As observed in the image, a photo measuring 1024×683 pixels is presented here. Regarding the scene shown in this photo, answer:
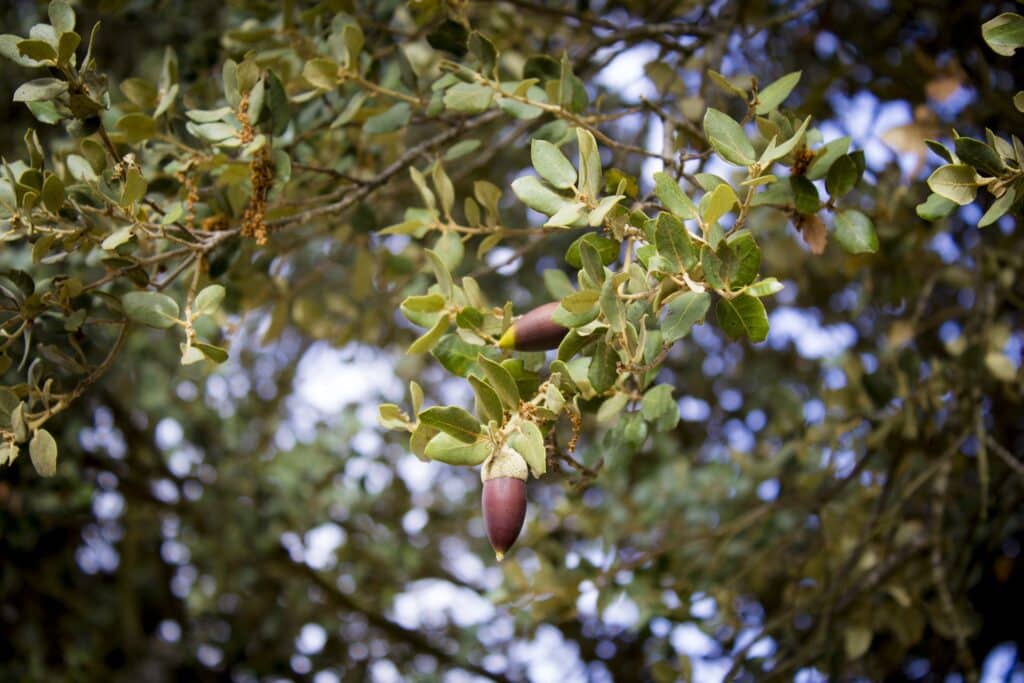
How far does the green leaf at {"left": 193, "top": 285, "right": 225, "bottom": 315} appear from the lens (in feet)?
3.51

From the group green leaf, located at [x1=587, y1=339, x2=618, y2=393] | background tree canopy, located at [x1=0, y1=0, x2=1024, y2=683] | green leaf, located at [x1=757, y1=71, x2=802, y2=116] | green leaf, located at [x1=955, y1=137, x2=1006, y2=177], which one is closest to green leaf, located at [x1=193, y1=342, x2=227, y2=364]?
background tree canopy, located at [x1=0, y1=0, x2=1024, y2=683]

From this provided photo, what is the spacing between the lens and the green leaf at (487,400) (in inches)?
33.6

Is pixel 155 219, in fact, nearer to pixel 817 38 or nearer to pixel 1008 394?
pixel 1008 394

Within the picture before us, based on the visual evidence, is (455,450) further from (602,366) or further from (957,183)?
(957,183)

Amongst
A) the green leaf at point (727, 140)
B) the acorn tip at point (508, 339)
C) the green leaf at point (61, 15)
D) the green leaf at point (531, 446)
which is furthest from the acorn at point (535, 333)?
the green leaf at point (61, 15)

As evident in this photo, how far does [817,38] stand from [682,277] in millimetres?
1828

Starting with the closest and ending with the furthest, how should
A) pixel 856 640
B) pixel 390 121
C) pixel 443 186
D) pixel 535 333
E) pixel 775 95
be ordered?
pixel 535 333 → pixel 775 95 → pixel 443 186 → pixel 390 121 → pixel 856 640

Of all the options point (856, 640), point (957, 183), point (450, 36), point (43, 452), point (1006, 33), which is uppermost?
point (1006, 33)

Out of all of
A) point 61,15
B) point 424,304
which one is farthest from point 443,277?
point 61,15

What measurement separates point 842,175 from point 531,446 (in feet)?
1.56

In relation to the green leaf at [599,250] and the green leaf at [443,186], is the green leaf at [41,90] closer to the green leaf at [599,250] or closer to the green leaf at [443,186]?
the green leaf at [443,186]

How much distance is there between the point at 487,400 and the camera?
862 mm

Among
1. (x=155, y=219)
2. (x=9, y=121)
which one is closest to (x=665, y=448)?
(x=155, y=219)

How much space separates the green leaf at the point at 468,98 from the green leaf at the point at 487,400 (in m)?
0.40
